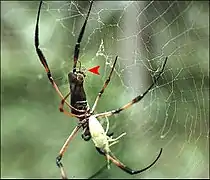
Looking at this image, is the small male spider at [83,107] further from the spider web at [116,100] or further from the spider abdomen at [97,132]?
the spider web at [116,100]

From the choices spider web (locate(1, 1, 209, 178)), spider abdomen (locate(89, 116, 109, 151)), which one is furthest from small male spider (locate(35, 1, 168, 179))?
spider web (locate(1, 1, 209, 178))

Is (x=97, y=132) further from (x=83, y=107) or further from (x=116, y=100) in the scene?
(x=116, y=100)

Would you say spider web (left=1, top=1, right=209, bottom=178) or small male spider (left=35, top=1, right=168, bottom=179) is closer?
small male spider (left=35, top=1, right=168, bottom=179)

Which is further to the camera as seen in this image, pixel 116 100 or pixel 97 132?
pixel 116 100

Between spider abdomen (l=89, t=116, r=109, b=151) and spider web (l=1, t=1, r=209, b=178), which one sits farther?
spider web (l=1, t=1, r=209, b=178)

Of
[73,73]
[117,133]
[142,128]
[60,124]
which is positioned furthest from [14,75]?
[73,73]

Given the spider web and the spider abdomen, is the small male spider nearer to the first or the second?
the spider abdomen

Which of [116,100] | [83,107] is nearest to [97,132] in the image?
[83,107]

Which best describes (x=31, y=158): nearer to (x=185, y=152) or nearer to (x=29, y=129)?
(x=29, y=129)
